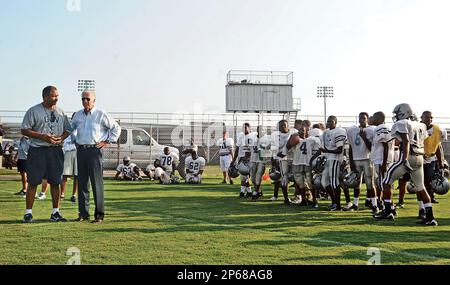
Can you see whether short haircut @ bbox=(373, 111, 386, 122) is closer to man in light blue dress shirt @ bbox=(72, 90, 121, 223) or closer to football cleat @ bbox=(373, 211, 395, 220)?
football cleat @ bbox=(373, 211, 395, 220)

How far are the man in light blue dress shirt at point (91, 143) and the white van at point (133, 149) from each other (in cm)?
1517

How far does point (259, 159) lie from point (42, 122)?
18.5ft

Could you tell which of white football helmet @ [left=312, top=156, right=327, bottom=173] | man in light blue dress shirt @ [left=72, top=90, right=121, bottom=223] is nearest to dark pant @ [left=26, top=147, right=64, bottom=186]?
man in light blue dress shirt @ [left=72, top=90, right=121, bottom=223]

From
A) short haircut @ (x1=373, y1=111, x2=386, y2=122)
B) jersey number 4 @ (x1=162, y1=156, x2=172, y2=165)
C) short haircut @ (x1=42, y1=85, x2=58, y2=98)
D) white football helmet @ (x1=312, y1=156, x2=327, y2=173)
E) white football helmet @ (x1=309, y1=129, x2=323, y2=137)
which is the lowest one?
jersey number 4 @ (x1=162, y1=156, x2=172, y2=165)

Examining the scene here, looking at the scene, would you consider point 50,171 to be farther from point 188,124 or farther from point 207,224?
point 188,124

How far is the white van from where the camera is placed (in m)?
24.5

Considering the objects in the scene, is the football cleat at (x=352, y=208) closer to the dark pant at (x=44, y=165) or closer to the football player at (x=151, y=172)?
the dark pant at (x=44, y=165)

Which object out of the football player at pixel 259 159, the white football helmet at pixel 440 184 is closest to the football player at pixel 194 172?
the football player at pixel 259 159

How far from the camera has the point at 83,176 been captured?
29.6 ft

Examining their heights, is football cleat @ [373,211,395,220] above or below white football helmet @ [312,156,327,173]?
below

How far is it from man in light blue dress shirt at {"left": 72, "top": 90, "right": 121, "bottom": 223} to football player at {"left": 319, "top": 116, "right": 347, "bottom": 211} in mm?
4213

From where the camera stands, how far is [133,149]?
24766mm

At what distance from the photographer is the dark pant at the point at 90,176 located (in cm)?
888
